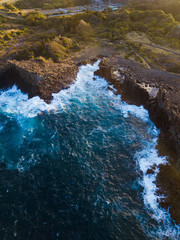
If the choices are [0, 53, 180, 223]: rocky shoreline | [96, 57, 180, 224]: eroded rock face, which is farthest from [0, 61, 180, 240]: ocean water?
[0, 53, 180, 223]: rocky shoreline

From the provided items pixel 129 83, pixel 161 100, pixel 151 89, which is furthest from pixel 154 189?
pixel 129 83

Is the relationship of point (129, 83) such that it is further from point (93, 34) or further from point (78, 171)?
point (93, 34)

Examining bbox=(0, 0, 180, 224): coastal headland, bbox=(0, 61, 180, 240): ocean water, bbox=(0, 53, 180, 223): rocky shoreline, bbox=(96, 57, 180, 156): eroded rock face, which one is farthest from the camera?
bbox=(96, 57, 180, 156): eroded rock face

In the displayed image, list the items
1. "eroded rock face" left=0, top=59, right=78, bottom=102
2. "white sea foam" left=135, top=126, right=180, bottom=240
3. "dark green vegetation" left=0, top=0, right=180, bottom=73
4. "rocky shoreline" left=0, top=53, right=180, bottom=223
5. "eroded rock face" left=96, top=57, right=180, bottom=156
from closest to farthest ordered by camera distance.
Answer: "white sea foam" left=135, top=126, right=180, bottom=240
"rocky shoreline" left=0, top=53, right=180, bottom=223
"eroded rock face" left=96, top=57, right=180, bottom=156
"eroded rock face" left=0, top=59, right=78, bottom=102
"dark green vegetation" left=0, top=0, right=180, bottom=73

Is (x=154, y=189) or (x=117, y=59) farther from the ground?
(x=117, y=59)

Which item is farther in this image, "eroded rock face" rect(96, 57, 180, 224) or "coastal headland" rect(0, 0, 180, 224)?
"coastal headland" rect(0, 0, 180, 224)

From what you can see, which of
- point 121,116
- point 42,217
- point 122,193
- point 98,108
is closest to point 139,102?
point 121,116

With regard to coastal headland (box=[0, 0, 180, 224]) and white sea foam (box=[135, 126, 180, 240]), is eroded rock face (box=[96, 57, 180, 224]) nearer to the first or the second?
coastal headland (box=[0, 0, 180, 224])
